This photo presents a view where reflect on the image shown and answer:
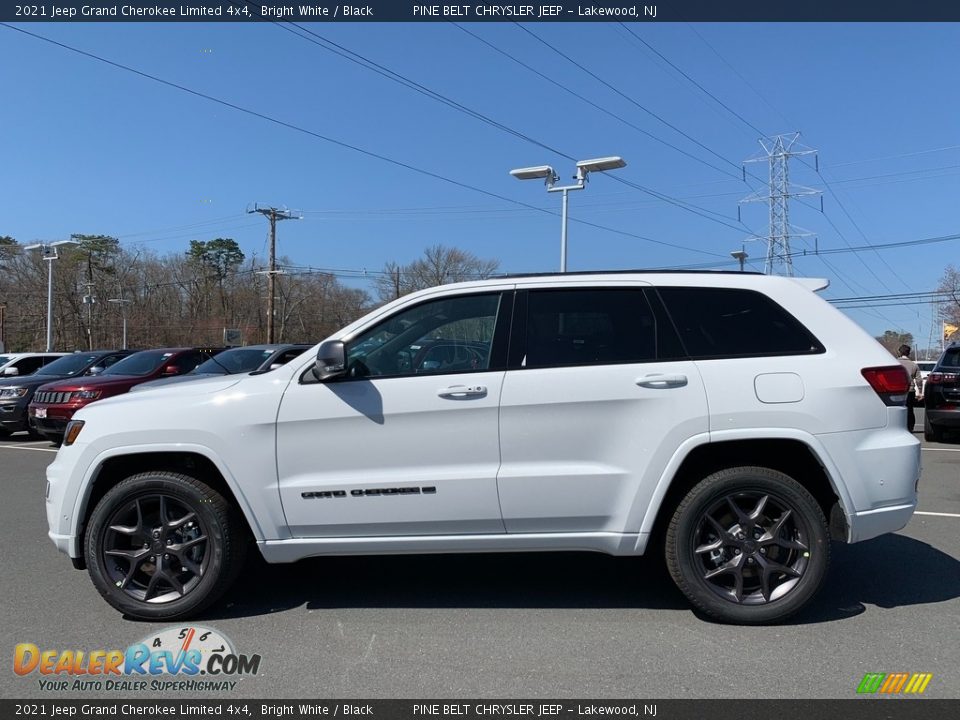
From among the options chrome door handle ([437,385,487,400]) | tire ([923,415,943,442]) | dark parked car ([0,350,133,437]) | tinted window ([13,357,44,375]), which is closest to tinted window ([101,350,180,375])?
dark parked car ([0,350,133,437])

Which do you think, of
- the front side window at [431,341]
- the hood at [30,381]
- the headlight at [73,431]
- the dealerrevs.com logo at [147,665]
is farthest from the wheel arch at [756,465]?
the hood at [30,381]

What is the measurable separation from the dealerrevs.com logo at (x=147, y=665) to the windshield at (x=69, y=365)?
1251 cm

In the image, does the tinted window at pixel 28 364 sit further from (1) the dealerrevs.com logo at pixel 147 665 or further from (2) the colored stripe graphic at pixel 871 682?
(2) the colored stripe graphic at pixel 871 682

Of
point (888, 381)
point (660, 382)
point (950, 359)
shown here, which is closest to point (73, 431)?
point (660, 382)

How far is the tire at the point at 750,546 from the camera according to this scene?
4066 mm

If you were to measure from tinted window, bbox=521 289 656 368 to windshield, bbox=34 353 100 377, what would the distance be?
44.2ft

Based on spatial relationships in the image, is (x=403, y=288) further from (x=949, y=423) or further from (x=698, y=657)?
(x=698, y=657)

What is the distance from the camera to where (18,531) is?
6504 millimetres

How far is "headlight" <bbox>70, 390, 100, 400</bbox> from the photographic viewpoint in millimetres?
11633

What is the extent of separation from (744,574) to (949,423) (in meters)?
10.1

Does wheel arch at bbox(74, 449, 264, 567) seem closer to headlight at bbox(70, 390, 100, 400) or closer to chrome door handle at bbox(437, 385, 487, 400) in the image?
chrome door handle at bbox(437, 385, 487, 400)

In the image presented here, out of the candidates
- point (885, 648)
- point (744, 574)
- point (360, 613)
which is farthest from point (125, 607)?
point (885, 648)

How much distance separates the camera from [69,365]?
49.9 feet
